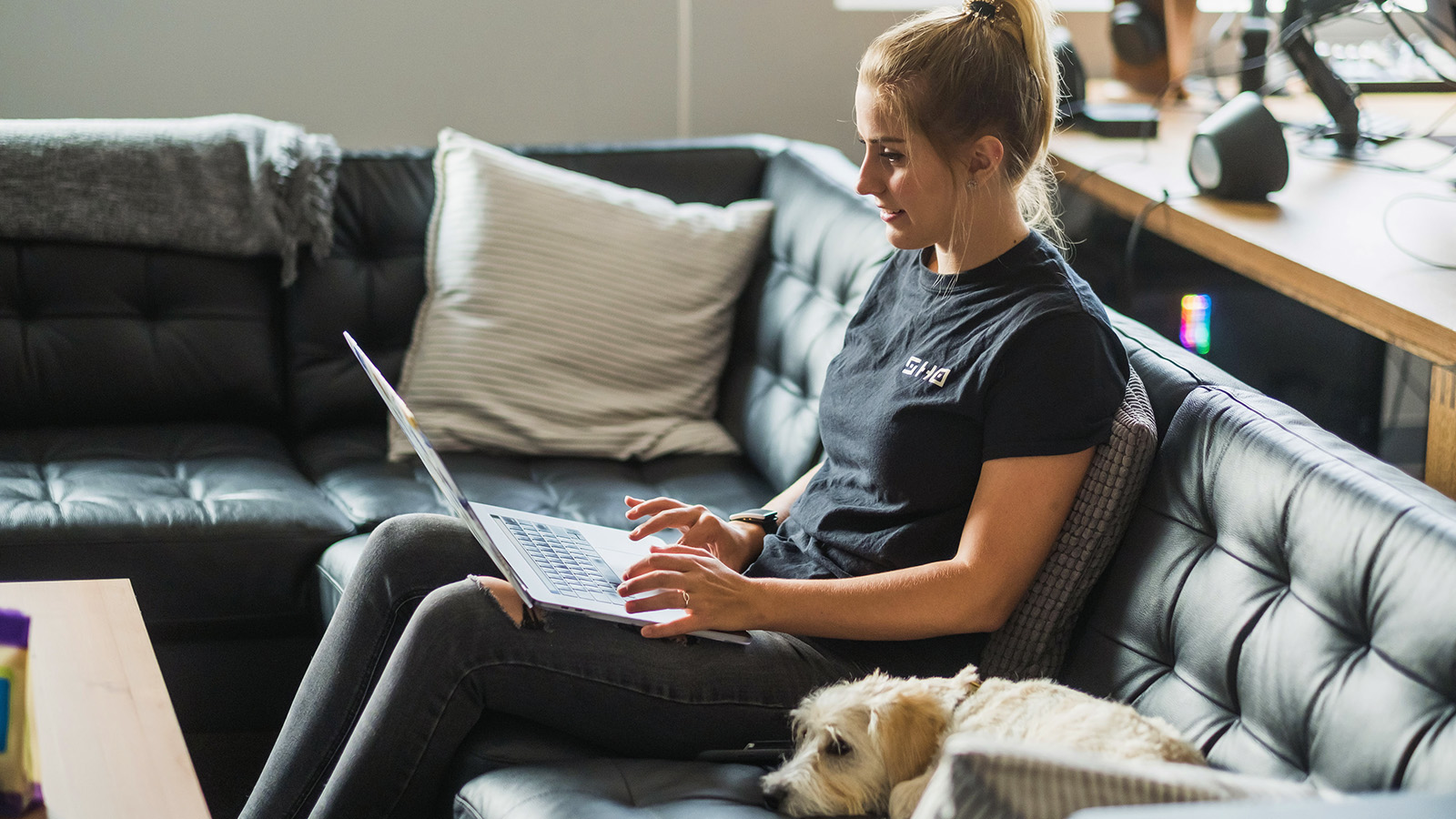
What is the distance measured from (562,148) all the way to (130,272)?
2.80 ft

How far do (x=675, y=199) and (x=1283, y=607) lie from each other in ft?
5.66

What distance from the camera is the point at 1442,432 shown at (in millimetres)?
1436

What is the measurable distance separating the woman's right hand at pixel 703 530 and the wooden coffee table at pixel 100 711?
55cm

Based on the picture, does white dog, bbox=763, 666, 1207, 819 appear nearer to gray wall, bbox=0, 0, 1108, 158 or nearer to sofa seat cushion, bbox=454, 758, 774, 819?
sofa seat cushion, bbox=454, 758, 774, 819

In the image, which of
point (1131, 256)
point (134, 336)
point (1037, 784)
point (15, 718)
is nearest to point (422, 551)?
point (15, 718)

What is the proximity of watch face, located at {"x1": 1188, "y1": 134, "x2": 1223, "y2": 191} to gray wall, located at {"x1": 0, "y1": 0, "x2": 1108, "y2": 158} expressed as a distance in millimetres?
1112

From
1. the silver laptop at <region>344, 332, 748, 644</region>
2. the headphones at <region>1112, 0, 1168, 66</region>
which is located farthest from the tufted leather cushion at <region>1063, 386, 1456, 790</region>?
the headphones at <region>1112, 0, 1168, 66</region>

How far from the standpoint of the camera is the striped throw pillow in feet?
7.49

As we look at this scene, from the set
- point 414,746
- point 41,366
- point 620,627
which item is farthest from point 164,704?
point 41,366

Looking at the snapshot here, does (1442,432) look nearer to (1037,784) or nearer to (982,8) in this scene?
(982,8)

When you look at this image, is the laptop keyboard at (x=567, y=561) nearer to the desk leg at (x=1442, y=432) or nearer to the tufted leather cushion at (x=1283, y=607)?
the tufted leather cushion at (x=1283, y=607)

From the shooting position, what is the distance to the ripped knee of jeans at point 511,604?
52.0 inches

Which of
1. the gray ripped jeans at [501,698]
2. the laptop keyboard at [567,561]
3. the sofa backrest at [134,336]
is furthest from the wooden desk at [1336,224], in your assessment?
the sofa backrest at [134,336]

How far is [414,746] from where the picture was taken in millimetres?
1318
